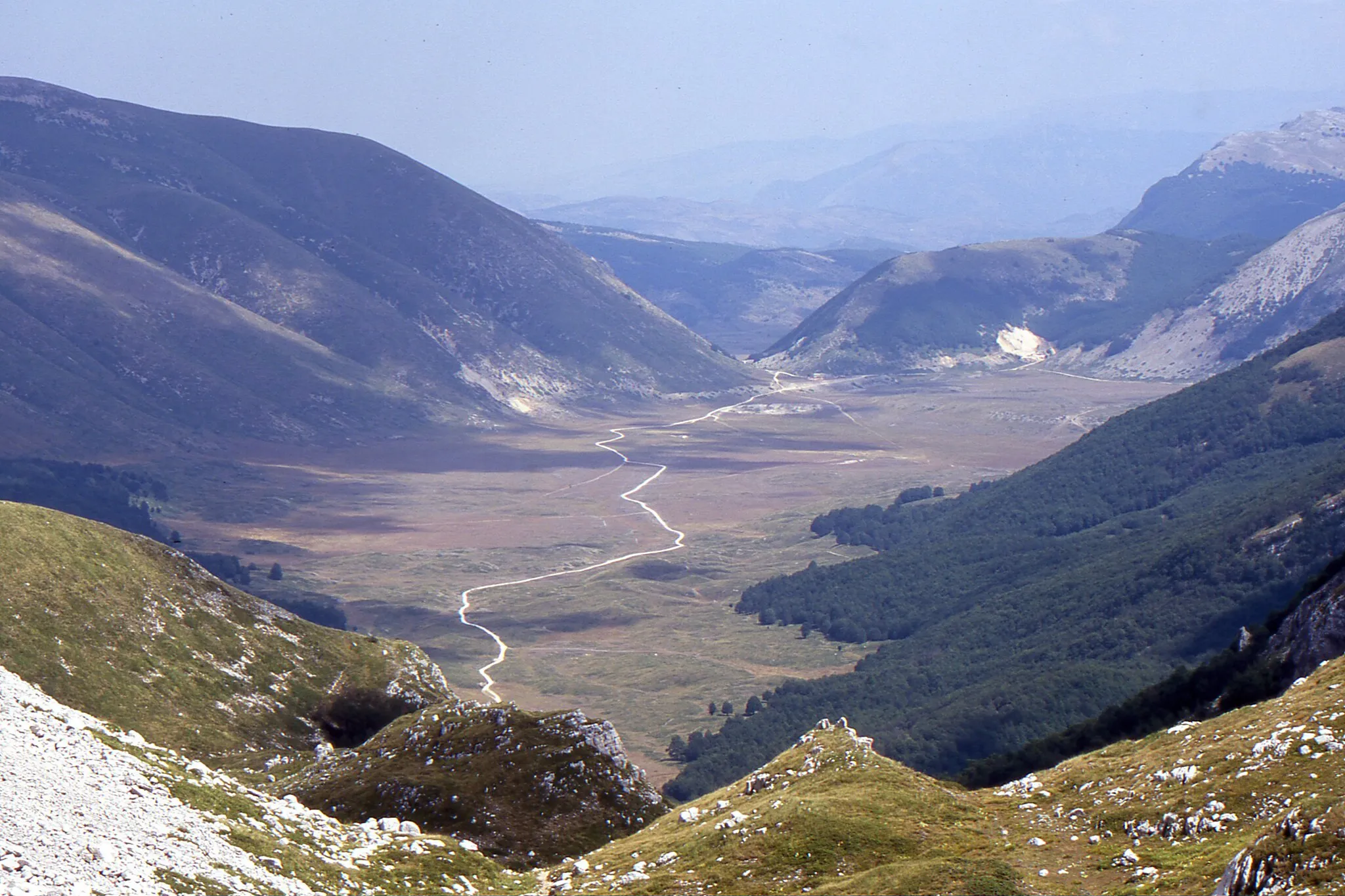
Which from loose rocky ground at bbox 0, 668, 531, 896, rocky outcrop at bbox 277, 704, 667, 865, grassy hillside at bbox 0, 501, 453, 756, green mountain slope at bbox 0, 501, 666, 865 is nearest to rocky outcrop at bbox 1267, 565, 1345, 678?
rocky outcrop at bbox 277, 704, 667, 865

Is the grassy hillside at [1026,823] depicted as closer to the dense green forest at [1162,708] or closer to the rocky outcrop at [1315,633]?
the rocky outcrop at [1315,633]

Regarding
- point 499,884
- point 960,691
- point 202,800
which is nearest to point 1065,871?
point 499,884

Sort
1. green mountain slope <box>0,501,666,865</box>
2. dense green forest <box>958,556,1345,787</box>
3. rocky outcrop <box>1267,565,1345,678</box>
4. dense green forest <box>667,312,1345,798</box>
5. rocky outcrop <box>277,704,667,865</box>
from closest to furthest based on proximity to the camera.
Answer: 1. rocky outcrop <box>277,704,667,865</box>
2. green mountain slope <box>0,501,666,865</box>
3. rocky outcrop <box>1267,565,1345,678</box>
4. dense green forest <box>958,556,1345,787</box>
5. dense green forest <box>667,312,1345,798</box>

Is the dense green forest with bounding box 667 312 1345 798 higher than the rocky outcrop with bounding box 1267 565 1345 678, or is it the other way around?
the rocky outcrop with bounding box 1267 565 1345 678

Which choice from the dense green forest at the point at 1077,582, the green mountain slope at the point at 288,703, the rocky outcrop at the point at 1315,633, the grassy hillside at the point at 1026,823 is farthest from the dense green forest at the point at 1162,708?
the dense green forest at the point at 1077,582

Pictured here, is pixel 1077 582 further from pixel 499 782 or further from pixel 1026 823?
pixel 1026 823

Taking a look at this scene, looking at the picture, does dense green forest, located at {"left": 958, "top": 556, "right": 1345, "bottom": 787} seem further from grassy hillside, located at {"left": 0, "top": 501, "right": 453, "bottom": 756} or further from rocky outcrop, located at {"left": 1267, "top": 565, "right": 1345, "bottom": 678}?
grassy hillside, located at {"left": 0, "top": 501, "right": 453, "bottom": 756}

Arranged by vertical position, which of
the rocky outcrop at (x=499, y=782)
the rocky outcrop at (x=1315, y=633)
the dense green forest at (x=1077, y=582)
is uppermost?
the rocky outcrop at (x=1315, y=633)
